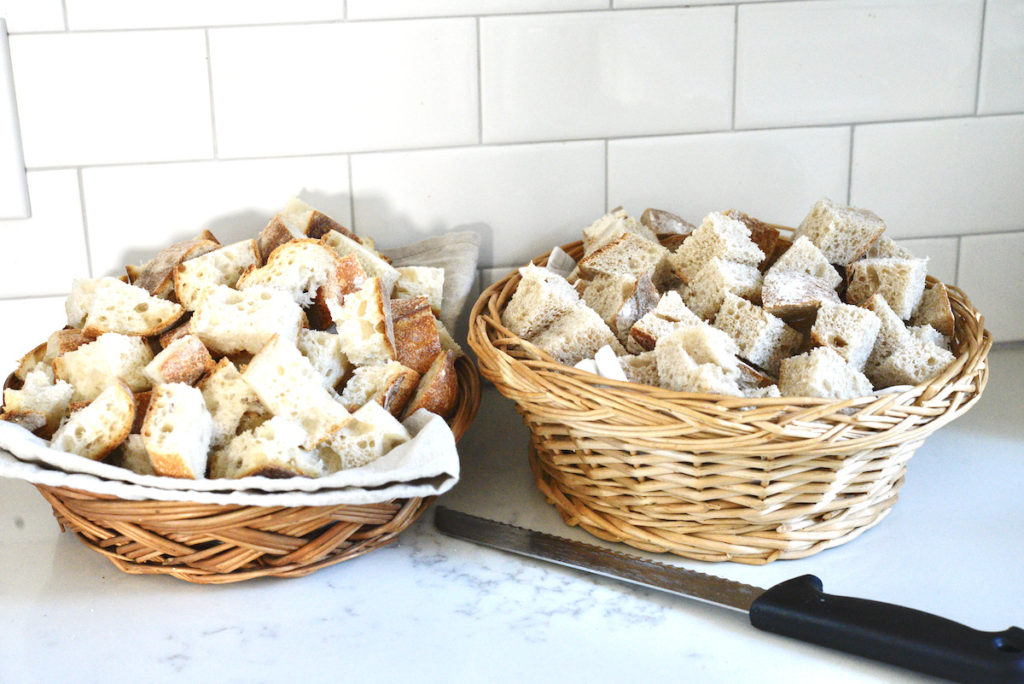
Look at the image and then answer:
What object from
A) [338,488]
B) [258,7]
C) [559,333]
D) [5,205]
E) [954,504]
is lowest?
[954,504]

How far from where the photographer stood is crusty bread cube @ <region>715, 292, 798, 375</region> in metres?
0.90

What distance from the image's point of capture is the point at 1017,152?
4.43 feet

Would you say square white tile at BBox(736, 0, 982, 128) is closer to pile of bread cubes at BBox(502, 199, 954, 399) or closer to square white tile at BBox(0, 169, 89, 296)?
pile of bread cubes at BBox(502, 199, 954, 399)

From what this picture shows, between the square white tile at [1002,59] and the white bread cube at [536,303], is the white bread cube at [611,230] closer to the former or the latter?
the white bread cube at [536,303]

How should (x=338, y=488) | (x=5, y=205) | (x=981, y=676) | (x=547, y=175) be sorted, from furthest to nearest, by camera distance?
(x=547, y=175), (x=5, y=205), (x=338, y=488), (x=981, y=676)

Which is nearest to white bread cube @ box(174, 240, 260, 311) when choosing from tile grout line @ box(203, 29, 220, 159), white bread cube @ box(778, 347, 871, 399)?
tile grout line @ box(203, 29, 220, 159)

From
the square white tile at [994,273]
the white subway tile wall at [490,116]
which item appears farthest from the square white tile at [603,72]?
the square white tile at [994,273]

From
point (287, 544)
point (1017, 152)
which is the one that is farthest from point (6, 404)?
point (1017, 152)

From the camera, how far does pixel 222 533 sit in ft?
2.57

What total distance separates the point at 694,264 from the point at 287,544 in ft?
1.88

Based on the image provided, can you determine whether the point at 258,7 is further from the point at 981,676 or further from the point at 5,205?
the point at 981,676

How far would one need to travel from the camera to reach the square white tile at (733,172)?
1.28 metres

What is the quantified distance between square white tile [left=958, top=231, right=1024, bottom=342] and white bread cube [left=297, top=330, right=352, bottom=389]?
1.02 metres

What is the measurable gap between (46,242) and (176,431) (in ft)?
1.91
